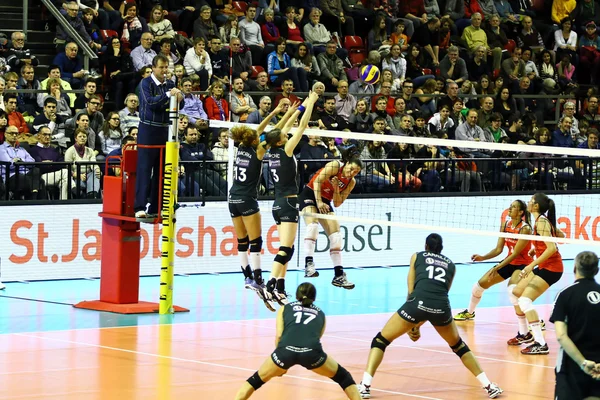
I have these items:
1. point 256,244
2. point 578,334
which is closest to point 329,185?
point 256,244

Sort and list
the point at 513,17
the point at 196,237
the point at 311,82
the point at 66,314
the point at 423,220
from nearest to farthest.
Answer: the point at 66,314 < the point at 196,237 < the point at 423,220 < the point at 311,82 < the point at 513,17

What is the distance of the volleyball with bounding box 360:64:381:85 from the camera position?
2366 cm

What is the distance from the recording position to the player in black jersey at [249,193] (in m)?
14.2

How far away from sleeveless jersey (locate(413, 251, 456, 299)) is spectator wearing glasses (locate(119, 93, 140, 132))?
892 centimetres

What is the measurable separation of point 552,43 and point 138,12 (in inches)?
434

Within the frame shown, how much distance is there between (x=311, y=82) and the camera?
23672 millimetres

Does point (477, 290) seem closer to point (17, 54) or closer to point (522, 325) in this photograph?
point (522, 325)

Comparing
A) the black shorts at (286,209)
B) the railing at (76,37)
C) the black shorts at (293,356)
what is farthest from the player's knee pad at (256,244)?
the railing at (76,37)

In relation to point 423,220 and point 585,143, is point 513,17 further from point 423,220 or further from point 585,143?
point 423,220

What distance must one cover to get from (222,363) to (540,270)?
13.4 ft

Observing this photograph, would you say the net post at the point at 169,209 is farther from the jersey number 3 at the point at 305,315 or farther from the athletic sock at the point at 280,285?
the jersey number 3 at the point at 305,315

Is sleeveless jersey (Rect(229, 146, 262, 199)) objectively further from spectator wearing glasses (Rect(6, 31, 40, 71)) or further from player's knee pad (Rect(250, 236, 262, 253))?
spectator wearing glasses (Rect(6, 31, 40, 71))

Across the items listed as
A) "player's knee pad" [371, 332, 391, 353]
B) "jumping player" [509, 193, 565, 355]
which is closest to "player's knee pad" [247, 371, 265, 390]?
"player's knee pad" [371, 332, 391, 353]

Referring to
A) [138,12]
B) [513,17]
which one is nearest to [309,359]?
[138,12]
